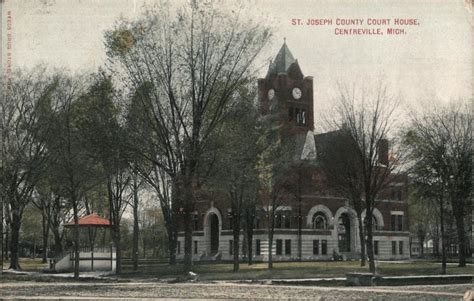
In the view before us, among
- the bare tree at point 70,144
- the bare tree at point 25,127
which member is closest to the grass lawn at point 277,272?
the bare tree at point 70,144

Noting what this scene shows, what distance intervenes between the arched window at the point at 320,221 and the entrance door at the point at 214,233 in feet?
37.4

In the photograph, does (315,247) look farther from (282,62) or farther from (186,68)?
(186,68)

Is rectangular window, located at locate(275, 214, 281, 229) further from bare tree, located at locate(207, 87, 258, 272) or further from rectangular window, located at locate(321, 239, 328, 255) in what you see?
bare tree, located at locate(207, 87, 258, 272)

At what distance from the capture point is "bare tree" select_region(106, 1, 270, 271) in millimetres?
26766

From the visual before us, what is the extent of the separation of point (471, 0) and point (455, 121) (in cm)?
1553

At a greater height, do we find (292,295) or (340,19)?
(340,19)

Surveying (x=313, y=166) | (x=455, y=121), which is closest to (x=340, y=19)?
(x=455, y=121)

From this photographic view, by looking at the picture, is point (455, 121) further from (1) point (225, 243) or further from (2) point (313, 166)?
(1) point (225, 243)

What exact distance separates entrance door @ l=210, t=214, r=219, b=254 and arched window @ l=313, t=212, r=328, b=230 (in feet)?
37.4

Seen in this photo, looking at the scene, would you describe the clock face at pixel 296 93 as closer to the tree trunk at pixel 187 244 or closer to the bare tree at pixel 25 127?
the bare tree at pixel 25 127

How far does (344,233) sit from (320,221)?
4.07 m

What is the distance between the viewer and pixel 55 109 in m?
36.7

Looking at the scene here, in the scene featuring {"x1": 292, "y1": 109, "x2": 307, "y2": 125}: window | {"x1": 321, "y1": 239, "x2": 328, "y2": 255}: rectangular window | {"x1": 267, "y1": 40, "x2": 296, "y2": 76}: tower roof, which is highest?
{"x1": 267, "y1": 40, "x2": 296, "y2": 76}: tower roof

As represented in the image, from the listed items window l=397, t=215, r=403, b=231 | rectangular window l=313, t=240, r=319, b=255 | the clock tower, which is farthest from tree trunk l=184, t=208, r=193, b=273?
window l=397, t=215, r=403, b=231
